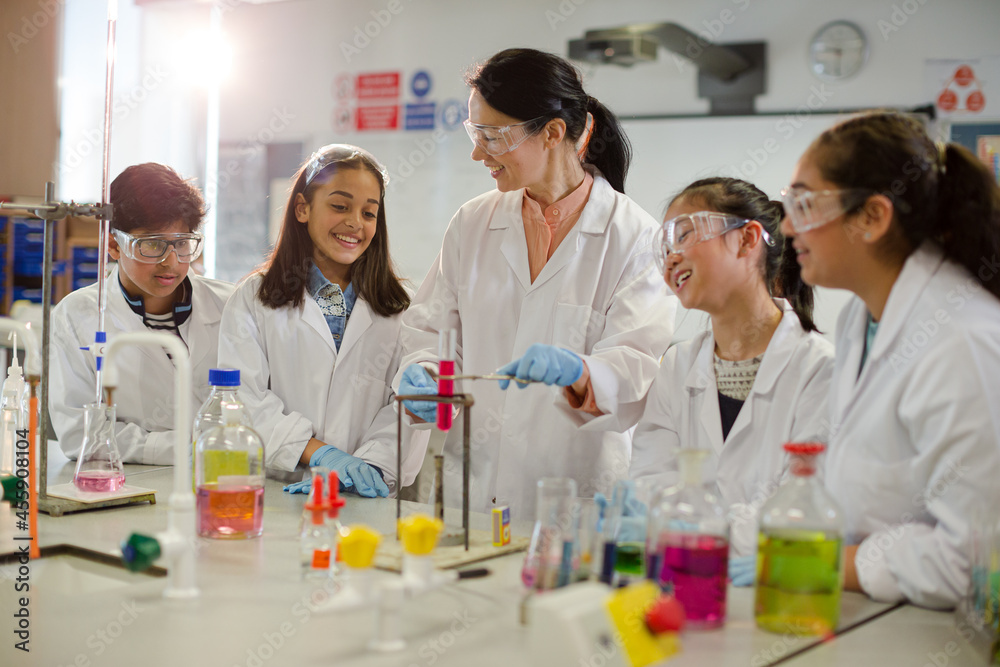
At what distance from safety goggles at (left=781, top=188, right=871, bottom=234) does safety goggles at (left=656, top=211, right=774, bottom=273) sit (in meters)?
0.36

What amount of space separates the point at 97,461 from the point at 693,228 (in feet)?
4.45

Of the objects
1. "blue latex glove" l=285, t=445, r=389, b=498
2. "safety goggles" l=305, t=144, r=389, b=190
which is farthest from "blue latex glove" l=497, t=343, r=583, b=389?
"safety goggles" l=305, t=144, r=389, b=190

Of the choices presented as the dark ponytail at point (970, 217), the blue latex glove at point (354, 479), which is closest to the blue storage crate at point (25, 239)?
the blue latex glove at point (354, 479)

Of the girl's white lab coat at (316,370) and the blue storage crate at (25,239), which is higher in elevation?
the blue storage crate at (25,239)

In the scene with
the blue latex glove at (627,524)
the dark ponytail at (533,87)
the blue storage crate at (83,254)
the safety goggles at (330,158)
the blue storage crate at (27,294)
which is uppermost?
the dark ponytail at (533,87)

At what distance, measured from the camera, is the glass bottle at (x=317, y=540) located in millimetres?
1381

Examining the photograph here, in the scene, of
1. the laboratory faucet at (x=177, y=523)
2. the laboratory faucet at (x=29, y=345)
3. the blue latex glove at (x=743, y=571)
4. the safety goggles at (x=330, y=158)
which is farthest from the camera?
the safety goggles at (x=330, y=158)

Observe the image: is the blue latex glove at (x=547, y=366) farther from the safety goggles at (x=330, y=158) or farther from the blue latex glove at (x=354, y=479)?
the safety goggles at (x=330, y=158)

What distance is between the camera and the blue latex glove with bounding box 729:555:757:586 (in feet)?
4.50

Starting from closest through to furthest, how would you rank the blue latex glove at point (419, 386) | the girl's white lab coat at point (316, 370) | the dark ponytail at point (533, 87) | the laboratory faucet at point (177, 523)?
1. the laboratory faucet at point (177, 523)
2. the blue latex glove at point (419, 386)
3. the dark ponytail at point (533, 87)
4. the girl's white lab coat at point (316, 370)

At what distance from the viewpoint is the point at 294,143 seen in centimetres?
605

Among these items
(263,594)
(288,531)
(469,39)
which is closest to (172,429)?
(288,531)

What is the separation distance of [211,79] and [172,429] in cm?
441

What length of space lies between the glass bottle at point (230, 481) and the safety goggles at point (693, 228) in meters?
0.94
